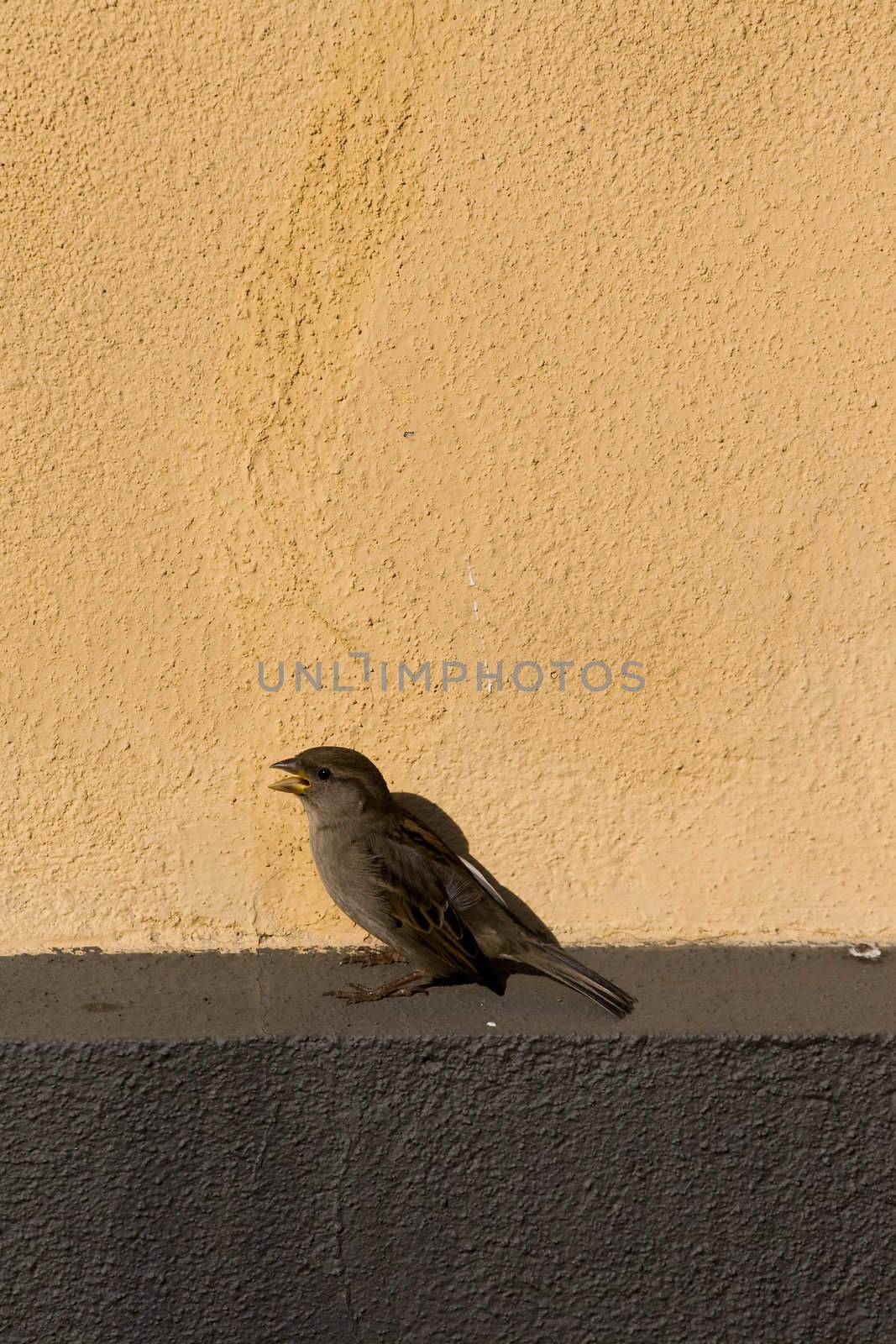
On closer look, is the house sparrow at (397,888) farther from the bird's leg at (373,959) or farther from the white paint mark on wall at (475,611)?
the white paint mark on wall at (475,611)

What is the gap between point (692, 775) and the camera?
294cm

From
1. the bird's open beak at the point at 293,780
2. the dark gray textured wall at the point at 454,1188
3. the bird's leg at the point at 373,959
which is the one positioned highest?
the bird's open beak at the point at 293,780

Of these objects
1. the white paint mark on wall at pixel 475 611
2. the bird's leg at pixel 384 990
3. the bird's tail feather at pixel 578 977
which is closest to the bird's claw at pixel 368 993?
the bird's leg at pixel 384 990

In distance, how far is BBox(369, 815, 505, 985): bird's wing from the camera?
9.03ft

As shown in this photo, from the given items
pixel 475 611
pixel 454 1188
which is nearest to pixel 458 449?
pixel 475 611

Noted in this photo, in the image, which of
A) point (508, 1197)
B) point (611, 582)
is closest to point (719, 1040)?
point (508, 1197)

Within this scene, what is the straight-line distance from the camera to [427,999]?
275cm

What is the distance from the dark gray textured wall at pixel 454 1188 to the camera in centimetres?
247

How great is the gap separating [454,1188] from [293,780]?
3.11 ft

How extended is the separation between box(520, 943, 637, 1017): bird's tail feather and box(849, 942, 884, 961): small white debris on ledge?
0.60 metres

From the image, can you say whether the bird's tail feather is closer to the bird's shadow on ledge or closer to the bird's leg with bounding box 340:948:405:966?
the bird's shadow on ledge

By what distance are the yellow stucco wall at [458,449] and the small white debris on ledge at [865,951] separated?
0.19 feet

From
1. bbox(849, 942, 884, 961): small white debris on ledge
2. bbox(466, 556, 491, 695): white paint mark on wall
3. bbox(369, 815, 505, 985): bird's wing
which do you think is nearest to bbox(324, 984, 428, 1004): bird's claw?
bbox(369, 815, 505, 985): bird's wing

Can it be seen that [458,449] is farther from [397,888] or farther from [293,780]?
[397,888]
